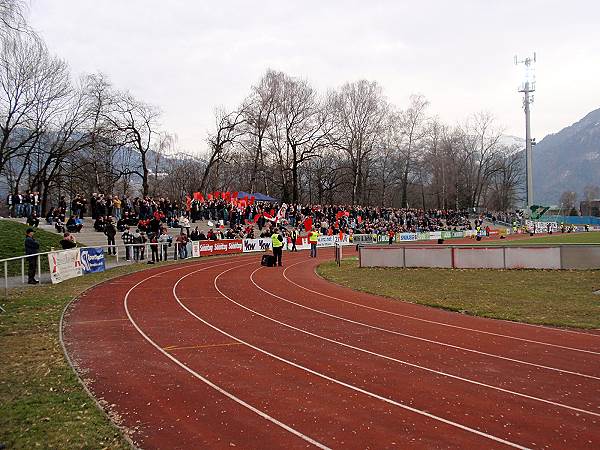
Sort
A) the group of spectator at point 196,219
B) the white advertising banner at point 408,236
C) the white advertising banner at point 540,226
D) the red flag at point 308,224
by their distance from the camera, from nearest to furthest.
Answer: the group of spectator at point 196,219, the red flag at point 308,224, the white advertising banner at point 408,236, the white advertising banner at point 540,226

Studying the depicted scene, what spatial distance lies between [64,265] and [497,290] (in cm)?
1595

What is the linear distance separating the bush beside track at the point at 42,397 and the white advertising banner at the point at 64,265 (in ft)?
20.9

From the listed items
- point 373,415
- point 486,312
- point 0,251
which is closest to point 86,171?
point 0,251

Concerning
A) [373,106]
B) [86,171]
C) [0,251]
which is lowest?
[0,251]

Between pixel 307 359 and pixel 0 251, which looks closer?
pixel 307 359

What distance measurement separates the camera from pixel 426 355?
9.88 m

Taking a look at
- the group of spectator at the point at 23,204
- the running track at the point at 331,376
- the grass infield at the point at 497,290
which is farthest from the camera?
the group of spectator at the point at 23,204

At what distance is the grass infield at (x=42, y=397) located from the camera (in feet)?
18.8

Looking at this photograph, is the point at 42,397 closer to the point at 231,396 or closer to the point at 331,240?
the point at 231,396

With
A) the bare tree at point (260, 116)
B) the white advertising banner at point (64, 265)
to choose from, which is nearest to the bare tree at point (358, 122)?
the bare tree at point (260, 116)

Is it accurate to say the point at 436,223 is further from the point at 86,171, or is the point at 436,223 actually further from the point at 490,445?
the point at 490,445

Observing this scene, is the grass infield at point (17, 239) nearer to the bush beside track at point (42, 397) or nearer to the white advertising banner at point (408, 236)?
the bush beside track at point (42, 397)

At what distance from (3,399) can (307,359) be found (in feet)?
15.6

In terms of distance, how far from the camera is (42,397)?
7.09 m
